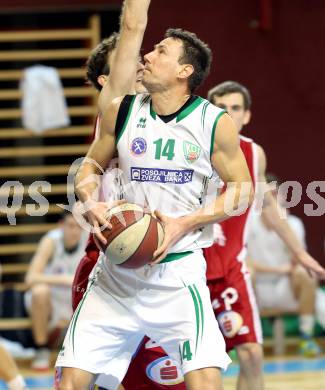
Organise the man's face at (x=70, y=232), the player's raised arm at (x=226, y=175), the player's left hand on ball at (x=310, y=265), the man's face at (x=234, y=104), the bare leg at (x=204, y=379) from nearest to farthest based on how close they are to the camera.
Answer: the bare leg at (x=204, y=379), the player's raised arm at (x=226, y=175), the player's left hand on ball at (x=310, y=265), the man's face at (x=234, y=104), the man's face at (x=70, y=232)

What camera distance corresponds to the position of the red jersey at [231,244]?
6012 mm

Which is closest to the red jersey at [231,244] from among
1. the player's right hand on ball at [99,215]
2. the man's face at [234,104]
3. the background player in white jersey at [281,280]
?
the man's face at [234,104]

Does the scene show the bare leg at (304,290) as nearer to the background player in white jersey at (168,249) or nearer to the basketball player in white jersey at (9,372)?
the basketball player in white jersey at (9,372)

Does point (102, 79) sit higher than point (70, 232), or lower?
higher

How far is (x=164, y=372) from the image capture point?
503 cm

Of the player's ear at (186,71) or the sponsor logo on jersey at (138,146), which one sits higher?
the player's ear at (186,71)

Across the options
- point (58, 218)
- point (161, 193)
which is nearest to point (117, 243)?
point (161, 193)

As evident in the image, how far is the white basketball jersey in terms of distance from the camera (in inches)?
178

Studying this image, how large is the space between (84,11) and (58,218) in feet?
7.26

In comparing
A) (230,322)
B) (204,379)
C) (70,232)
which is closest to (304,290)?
(70,232)

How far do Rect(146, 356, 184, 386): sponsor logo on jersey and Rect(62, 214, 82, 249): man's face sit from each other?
4.35 metres

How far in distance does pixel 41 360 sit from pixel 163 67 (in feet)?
16.3

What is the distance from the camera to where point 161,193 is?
14.9 ft

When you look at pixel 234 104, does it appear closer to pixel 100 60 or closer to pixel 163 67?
pixel 100 60
